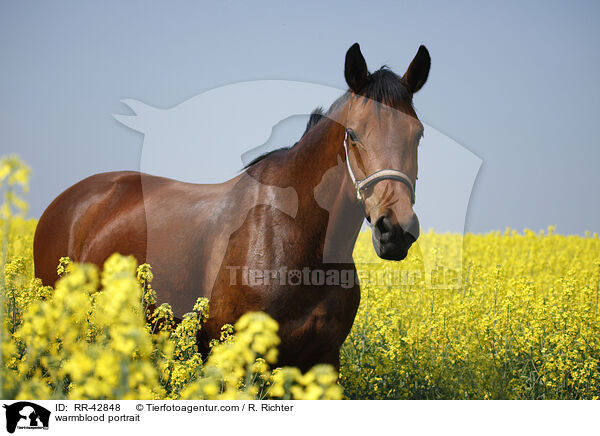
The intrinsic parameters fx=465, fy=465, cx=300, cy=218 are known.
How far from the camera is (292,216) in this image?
299cm

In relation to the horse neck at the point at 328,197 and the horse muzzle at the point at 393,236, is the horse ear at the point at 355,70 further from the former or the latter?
the horse muzzle at the point at 393,236

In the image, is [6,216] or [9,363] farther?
[9,363]

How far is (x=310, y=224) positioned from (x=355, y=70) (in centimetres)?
100

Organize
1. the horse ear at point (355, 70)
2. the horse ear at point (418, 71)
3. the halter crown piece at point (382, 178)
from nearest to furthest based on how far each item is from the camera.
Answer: the halter crown piece at point (382, 178), the horse ear at point (355, 70), the horse ear at point (418, 71)

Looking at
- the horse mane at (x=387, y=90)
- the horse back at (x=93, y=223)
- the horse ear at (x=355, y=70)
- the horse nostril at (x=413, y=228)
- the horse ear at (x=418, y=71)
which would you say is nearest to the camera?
the horse nostril at (x=413, y=228)

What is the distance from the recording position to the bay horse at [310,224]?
260cm
